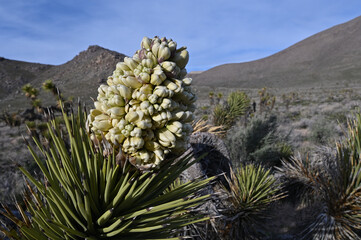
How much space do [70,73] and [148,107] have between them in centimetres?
7591

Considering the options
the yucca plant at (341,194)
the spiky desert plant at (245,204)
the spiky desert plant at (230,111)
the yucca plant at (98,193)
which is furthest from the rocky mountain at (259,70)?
the yucca plant at (98,193)

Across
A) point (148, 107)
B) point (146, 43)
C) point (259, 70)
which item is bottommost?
point (148, 107)

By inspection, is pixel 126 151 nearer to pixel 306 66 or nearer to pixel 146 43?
pixel 146 43

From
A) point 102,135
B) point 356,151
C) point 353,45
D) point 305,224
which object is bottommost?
point 305,224

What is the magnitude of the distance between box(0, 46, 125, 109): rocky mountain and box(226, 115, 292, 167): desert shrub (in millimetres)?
45900

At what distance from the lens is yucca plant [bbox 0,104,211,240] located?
1354mm

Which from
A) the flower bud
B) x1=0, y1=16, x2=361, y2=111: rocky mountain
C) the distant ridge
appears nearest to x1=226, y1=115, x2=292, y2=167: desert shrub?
the flower bud

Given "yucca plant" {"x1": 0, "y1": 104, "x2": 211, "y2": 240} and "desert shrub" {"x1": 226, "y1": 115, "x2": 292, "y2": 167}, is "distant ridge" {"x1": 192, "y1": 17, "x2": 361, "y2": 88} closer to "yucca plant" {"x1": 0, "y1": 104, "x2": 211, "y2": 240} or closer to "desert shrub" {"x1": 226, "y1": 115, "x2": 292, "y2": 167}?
"desert shrub" {"x1": 226, "y1": 115, "x2": 292, "y2": 167}

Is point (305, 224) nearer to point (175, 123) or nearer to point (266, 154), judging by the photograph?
point (266, 154)

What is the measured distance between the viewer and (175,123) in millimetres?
1399

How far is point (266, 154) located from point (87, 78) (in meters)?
62.0

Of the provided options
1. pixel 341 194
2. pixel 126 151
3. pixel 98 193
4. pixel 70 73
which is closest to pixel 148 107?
pixel 126 151

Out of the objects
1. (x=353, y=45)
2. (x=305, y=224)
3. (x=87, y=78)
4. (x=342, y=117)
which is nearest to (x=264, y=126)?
(x=305, y=224)

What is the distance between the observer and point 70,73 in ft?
224
